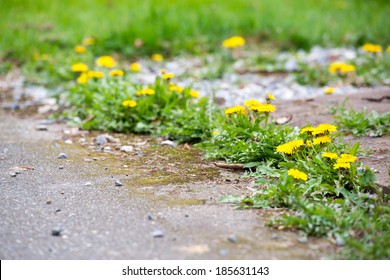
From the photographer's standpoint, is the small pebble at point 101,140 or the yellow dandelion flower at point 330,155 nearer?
the yellow dandelion flower at point 330,155

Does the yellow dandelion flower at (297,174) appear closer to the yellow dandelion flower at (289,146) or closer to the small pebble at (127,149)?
the yellow dandelion flower at (289,146)

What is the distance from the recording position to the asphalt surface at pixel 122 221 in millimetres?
2555

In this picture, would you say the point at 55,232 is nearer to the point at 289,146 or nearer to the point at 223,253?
the point at 223,253

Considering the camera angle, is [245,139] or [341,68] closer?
[245,139]

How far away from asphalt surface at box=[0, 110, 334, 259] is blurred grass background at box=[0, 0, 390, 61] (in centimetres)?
371

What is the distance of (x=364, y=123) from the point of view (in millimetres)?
4094

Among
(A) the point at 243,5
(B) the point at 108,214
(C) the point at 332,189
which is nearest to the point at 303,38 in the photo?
(A) the point at 243,5

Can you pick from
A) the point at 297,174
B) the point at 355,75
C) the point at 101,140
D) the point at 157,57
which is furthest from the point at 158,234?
the point at 157,57

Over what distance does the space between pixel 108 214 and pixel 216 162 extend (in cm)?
105

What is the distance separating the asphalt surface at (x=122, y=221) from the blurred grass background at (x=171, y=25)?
3.71 meters

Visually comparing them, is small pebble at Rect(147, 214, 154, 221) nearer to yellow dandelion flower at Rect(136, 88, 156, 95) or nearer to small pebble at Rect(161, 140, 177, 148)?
small pebble at Rect(161, 140, 177, 148)

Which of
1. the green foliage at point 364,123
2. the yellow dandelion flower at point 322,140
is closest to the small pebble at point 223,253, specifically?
the yellow dandelion flower at point 322,140

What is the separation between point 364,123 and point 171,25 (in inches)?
159
